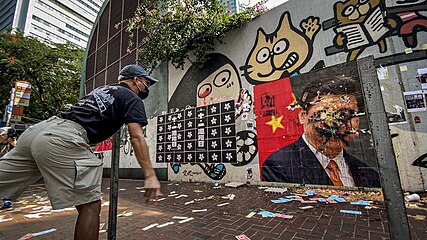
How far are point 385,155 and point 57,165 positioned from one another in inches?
86.7

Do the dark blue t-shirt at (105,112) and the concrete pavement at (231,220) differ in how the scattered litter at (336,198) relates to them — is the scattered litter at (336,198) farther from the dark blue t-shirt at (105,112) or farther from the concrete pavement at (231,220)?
the dark blue t-shirt at (105,112)

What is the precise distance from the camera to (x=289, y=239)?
2.13 metres

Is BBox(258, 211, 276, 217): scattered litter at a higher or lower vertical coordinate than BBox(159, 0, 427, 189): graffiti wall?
lower

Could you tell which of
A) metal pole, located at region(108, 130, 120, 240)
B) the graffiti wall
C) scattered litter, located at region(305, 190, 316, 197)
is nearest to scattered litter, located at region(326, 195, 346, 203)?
scattered litter, located at region(305, 190, 316, 197)

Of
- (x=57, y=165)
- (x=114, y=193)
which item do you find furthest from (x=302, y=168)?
(x=57, y=165)

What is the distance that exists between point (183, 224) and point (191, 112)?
15.8 feet

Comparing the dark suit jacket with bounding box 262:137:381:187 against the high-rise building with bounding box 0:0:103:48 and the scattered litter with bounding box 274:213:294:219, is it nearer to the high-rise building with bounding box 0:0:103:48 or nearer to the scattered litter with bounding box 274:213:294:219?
the scattered litter with bounding box 274:213:294:219

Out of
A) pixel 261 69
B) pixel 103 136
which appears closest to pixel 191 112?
pixel 261 69

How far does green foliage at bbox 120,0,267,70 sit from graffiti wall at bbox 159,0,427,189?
0.39 meters

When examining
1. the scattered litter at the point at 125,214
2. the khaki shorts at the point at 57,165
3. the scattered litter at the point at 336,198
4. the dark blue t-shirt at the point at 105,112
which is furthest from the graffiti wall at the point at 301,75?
the khaki shorts at the point at 57,165

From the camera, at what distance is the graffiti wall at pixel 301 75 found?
385 centimetres

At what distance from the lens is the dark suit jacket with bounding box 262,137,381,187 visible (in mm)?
3953

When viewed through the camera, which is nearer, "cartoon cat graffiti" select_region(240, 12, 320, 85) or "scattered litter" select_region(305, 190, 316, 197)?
"scattered litter" select_region(305, 190, 316, 197)

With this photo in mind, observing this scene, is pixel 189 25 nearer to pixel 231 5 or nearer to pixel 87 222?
pixel 231 5
